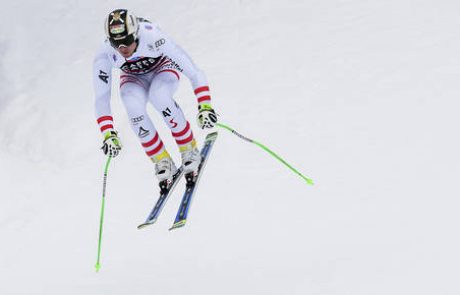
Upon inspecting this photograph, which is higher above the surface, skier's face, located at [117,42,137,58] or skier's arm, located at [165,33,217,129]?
skier's face, located at [117,42,137,58]

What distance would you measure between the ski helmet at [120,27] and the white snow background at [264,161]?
381 cm

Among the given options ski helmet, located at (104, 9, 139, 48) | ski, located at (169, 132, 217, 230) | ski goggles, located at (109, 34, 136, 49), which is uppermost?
ski helmet, located at (104, 9, 139, 48)

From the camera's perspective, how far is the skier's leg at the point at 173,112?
314 inches

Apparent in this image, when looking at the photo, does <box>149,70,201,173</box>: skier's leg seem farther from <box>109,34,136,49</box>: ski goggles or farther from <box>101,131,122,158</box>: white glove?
<box>109,34,136,49</box>: ski goggles

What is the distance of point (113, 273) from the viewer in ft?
35.4

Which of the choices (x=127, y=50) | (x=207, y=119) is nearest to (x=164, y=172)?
(x=207, y=119)

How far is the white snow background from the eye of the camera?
980cm

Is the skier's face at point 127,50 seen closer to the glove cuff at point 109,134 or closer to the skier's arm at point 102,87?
the skier's arm at point 102,87

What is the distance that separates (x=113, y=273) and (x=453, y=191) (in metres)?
4.95

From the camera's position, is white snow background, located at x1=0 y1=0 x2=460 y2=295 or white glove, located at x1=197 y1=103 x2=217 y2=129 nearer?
white glove, located at x1=197 y1=103 x2=217 y2=129

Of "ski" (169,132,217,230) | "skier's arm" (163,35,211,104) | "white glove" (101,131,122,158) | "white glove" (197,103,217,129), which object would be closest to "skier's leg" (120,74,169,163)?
"white glove" (101,131,122,158)

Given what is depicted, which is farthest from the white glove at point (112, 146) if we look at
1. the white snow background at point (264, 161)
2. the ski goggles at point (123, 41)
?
the white snow background at point (264, 161)

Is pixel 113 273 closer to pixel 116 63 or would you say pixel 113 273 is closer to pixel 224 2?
pixel 116 63

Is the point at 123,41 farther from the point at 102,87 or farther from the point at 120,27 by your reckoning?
the point at 102,87
